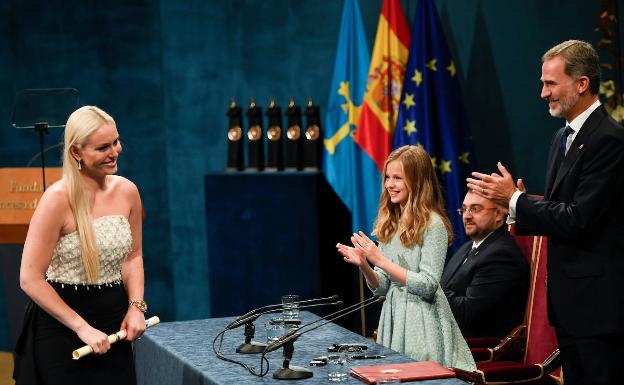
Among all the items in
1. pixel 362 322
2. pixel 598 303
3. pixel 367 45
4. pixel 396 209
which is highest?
pixel 367 45

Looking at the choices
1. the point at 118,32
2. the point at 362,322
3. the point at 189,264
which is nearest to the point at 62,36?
the point at 118,32

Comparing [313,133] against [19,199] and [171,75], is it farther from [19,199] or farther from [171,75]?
[19,199]

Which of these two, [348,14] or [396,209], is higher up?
[348,14]

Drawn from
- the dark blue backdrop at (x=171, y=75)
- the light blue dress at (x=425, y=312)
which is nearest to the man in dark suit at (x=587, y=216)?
the light blue dress at (x=425, y=312)

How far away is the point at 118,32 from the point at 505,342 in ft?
15.5

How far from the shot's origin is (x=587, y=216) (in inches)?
150

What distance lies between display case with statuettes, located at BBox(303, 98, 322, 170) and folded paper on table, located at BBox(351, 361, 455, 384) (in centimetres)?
371

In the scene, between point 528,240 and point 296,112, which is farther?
point 296,112

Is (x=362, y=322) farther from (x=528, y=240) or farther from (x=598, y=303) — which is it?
(x=598, y=303)

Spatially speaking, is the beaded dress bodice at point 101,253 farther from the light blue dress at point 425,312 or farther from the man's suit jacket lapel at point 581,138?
the man's suit jacket lapel at point 581,138

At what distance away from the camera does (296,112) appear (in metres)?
7.30

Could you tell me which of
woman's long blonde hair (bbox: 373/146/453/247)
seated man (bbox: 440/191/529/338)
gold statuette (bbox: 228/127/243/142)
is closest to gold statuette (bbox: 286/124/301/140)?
gold statuette (bbox: 228/127/243/142)

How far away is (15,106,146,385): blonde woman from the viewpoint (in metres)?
3.59

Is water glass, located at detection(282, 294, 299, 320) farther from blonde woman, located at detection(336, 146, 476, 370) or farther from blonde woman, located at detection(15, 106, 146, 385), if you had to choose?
blonde woman, located at detection(15, 106, 146, 385)
